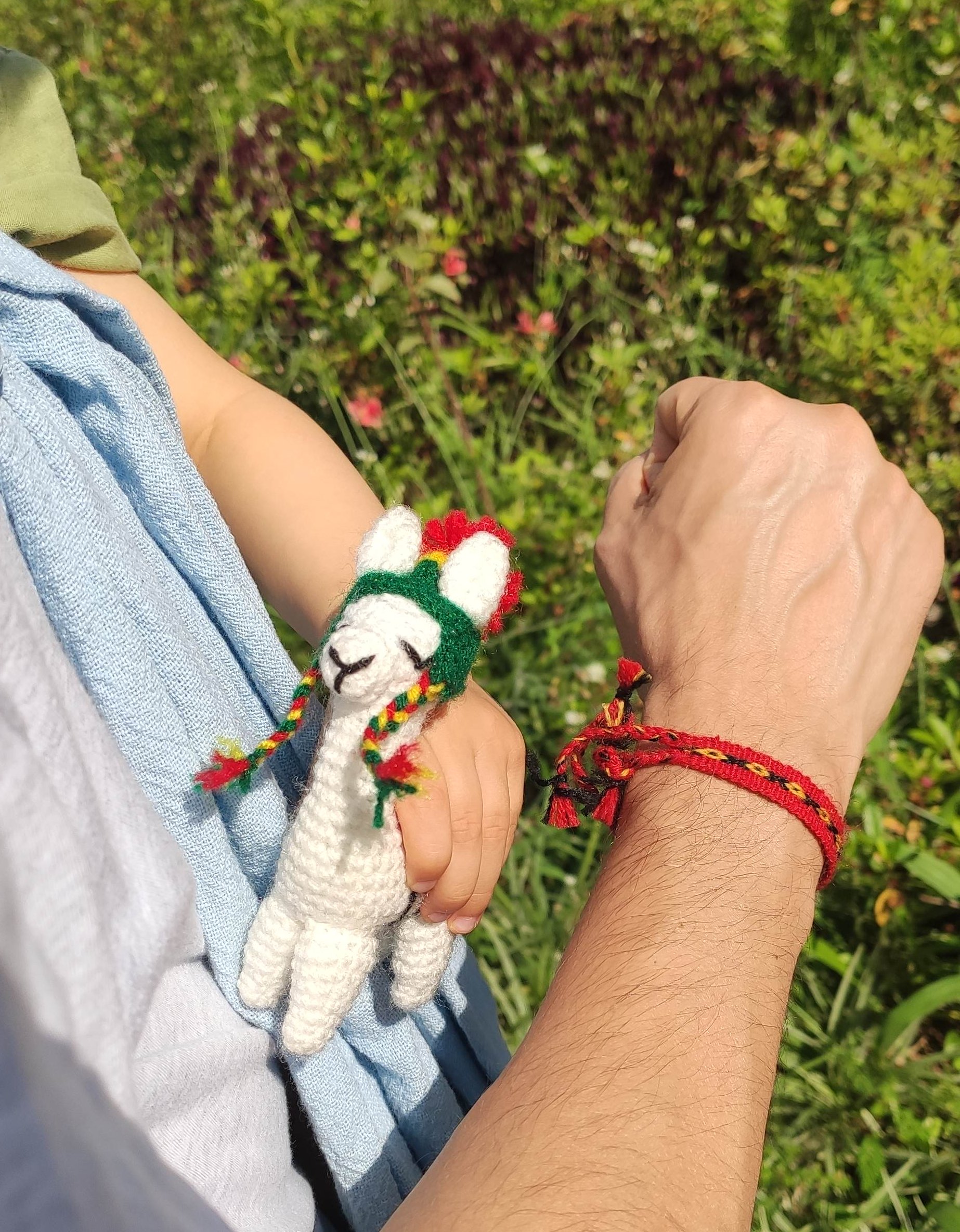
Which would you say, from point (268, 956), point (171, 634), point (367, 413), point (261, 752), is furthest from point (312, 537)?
point (367, 413)

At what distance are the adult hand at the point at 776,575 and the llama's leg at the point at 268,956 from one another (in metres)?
0.43

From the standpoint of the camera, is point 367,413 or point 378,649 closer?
point 378,649

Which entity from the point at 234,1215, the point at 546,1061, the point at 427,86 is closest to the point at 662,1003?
the point at 546,1061

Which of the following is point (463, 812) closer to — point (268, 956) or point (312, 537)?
point (268, 956)

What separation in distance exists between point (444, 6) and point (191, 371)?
2.81 metres

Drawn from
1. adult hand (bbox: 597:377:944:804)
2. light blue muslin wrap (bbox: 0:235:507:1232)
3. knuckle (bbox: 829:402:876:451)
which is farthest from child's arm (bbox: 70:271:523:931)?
knuckle (bbox: 829:402:876:451)

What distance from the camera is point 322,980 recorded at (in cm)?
83

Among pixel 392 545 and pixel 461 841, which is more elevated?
pixel 392 545

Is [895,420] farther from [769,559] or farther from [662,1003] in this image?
[662,1003]

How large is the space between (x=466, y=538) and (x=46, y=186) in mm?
641

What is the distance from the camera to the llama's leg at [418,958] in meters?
0.89

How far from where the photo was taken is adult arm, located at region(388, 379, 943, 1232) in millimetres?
589

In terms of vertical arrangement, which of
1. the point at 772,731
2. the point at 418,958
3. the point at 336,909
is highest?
the point at 772,731

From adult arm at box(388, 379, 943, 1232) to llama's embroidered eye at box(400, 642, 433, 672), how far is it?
27cm
